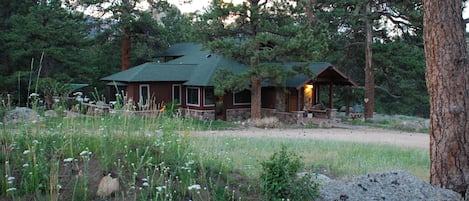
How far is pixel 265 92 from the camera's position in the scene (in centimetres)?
2128

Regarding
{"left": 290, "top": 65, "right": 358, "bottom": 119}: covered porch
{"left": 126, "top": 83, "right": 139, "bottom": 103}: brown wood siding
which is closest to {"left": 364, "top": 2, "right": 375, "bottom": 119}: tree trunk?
{"left": 290, "top": 65, "right": 358, "bottom": 119}: covered porch

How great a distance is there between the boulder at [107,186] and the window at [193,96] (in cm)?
1694

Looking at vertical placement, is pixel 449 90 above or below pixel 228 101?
above

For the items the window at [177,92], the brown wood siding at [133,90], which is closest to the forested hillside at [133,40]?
the window at [177,92]

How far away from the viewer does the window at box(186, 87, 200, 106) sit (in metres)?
20.6

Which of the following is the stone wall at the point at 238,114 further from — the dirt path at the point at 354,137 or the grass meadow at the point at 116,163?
the grass meadow at the point at 116,163

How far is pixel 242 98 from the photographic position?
21.2 meters

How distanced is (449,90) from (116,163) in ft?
12.0

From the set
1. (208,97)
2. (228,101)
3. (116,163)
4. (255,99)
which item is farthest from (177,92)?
(116,163)

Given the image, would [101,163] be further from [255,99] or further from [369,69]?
[369,69]

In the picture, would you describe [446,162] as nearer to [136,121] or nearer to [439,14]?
[439,14]

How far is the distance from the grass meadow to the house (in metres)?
14.9

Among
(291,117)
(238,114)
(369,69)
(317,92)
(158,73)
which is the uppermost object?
(369,69)

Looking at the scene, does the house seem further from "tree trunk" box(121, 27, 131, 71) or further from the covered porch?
"tree trunk" box(121, 27, 131, 71)
